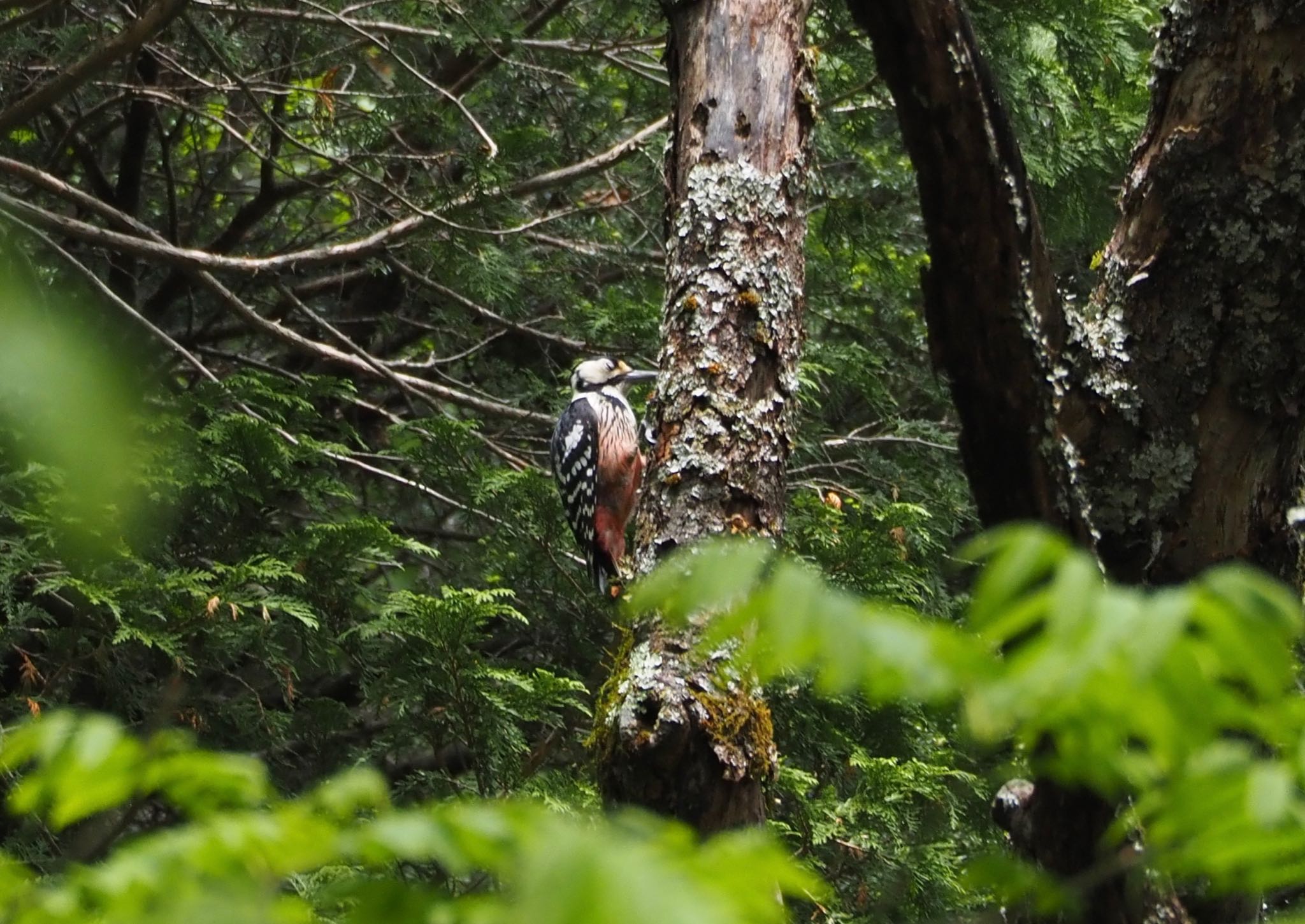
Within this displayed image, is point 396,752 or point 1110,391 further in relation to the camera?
point 396,752

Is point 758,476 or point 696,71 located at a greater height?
point 696,71

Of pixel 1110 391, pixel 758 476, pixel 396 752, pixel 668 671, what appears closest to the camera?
pixel 1110 391

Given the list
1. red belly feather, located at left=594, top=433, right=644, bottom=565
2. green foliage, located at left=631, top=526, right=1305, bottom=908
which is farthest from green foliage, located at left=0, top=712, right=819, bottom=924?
red belly feather, located at left=594, top=433, right=644, bottom=565

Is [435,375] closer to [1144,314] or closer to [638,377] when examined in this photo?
[638,377]

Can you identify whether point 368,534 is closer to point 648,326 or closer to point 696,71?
point 648,326

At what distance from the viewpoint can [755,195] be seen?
2.83 meters

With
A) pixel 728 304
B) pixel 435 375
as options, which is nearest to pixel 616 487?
pixel 435 375

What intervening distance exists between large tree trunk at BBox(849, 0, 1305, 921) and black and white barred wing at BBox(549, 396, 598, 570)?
3348 mm

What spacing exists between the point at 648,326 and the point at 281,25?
2.11 m

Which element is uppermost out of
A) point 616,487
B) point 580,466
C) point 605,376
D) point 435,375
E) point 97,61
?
point 97,61

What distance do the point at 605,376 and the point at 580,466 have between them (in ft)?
1.53

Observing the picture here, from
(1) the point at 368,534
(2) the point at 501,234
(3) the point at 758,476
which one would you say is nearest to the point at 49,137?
(2) the point at 501,234

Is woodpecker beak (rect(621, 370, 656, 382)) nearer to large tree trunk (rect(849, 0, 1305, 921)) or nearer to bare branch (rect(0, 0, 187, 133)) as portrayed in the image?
bare branch (rect(0, 0, 187, 133))

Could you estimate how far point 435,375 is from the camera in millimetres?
5902
